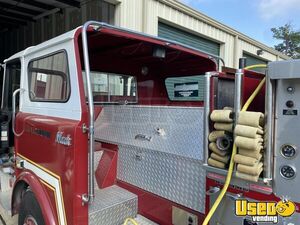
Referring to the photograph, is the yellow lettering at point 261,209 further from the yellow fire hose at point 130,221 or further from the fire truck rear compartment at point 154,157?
the yellow fire hose at point 130,221

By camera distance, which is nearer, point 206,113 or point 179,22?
point 206,113

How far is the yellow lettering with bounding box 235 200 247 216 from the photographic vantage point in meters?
1.58

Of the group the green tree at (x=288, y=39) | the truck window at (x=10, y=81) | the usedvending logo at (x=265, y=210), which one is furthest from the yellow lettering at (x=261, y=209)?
the green tree at (x=288, y=39)

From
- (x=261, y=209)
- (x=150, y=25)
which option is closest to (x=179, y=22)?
(x=150, y=25)

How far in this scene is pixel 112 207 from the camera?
250 centimetres

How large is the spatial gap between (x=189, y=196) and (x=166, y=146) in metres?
0.41

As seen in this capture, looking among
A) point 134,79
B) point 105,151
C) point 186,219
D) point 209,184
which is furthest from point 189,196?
point 134,79

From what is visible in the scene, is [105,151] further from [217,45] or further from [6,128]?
[217,45]

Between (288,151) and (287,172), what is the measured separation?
3.9 inches

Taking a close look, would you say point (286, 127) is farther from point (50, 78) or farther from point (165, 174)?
point (50, 78)

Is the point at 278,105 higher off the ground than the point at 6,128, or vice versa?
the point at 278,105

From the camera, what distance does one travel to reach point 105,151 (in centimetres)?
306

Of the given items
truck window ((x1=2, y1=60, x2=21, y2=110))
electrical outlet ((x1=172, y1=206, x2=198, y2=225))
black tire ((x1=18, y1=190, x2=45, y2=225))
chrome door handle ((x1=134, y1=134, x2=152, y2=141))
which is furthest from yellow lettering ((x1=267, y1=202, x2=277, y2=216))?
truck window ((x1=2, y1=60, x2=21, y2=110))

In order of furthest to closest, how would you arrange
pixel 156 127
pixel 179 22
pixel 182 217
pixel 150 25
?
1. pixel 179 22
2. pixel 150 25
3. pixel 156 127
4. pixel 182 217
